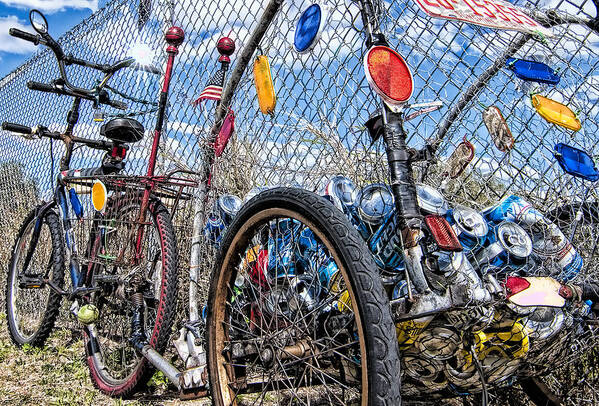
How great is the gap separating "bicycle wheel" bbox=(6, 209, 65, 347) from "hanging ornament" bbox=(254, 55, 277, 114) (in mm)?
1954

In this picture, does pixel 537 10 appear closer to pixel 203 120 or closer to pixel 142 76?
pixel 203 120

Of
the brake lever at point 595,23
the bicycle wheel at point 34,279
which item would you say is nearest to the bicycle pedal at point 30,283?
the bicycle wheel at point 34,279

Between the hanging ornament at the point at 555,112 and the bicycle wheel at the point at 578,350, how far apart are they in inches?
12.1

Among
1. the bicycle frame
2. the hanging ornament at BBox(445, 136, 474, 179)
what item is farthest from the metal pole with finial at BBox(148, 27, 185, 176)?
the hanging ornament at BBox(445, 136, 474, 179)

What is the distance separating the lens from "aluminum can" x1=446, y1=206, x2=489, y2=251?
142cm

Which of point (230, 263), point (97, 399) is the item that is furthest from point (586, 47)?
point (97, 399)

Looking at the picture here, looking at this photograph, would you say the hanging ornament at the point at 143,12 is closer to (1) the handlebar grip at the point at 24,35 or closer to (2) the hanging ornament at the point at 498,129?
(1) the handlebar grip at the point at 24,35

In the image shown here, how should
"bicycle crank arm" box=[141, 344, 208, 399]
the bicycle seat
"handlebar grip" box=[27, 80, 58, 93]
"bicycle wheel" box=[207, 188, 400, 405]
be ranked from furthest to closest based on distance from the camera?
"handlebar grip" box=[27, 80, 58, 93] → the bicycle seat → "bicycle crank arm" box=[141, 344, 208, 399] → "bicycle wheel" box=[207, 188, 400, 405]

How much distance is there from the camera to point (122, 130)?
2744 mm

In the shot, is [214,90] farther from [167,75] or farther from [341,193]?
[341,193]

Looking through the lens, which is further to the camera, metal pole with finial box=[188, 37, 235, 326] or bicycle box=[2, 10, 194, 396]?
bicycle box=[2, 10, 194, 396]

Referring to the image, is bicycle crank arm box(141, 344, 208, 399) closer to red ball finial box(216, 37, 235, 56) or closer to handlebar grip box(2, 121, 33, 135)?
red ball finial box(216, 37, 235, 56)

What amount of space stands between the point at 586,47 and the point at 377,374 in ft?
3.82

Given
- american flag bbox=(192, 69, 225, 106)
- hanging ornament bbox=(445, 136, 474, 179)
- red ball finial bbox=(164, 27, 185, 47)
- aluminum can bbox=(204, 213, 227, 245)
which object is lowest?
hanging ornament bbox=(445, 136, 474, 179)
